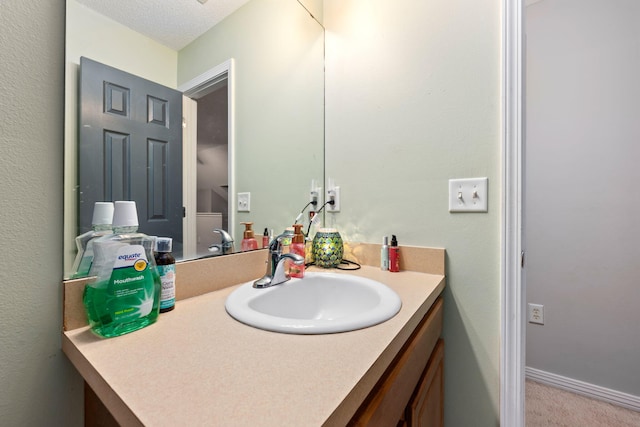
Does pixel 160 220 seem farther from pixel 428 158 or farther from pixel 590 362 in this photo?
pixel 590 362

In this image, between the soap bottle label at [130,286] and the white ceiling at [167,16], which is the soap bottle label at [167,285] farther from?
the white ceiling at [167,16]

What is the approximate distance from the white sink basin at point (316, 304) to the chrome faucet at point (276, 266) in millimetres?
18

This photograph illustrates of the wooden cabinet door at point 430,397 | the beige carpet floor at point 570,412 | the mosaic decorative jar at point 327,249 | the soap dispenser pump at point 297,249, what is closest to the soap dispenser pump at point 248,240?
the soap dispenser pump at point 297,249

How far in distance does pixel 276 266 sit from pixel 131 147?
482mm

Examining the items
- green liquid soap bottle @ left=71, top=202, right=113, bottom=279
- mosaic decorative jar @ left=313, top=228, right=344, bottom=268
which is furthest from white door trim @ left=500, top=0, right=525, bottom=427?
green liquid soap bottle @ left=71, top=202, right=113, bottom=279

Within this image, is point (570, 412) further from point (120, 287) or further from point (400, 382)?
point (120, 287)

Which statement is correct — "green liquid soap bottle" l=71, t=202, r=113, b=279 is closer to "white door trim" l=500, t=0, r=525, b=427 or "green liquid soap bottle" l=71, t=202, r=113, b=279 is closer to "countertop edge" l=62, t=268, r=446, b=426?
"countertop edge" l=62, t=268, r=446, b=426

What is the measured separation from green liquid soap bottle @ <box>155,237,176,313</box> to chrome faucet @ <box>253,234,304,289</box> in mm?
220

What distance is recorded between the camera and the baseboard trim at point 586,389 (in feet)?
4.43

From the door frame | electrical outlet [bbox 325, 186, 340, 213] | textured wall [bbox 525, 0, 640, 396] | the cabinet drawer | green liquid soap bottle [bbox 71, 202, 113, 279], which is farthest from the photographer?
textured wall [bbox 525, 0, 640, 396]

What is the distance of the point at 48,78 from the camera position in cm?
49

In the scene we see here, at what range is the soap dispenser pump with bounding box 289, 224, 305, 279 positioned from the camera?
89 cm

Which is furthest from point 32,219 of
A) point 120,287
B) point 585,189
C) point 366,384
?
point 585,189

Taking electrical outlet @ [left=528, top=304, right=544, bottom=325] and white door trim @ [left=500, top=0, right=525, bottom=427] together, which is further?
electrical outlet @ [left=528, top=304, right=544, bottom=325]
